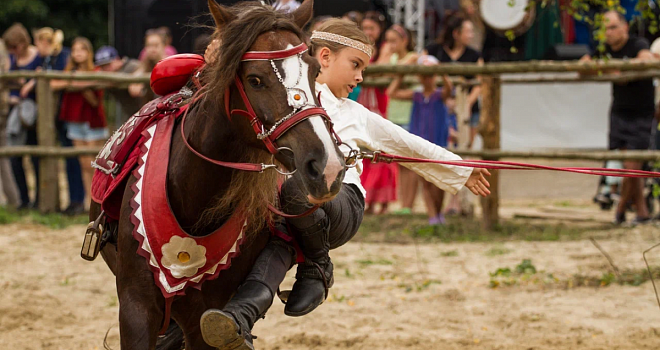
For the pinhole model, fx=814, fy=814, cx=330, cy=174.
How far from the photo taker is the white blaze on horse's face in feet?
7.70

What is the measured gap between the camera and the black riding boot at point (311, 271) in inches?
127

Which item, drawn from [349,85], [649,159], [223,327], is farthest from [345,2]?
[223,327]

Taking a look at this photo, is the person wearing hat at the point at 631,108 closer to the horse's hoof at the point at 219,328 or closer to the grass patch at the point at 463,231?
the grass patch at the point at 463,231

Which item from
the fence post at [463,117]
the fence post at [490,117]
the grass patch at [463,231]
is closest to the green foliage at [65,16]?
the fence post at [463,117]

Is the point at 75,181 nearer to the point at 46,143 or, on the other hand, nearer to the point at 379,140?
the point at 46,143

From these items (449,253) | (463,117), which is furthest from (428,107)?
(449,253)

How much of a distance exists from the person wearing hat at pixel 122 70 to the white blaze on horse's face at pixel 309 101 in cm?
728

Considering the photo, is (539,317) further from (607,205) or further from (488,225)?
(607,205)

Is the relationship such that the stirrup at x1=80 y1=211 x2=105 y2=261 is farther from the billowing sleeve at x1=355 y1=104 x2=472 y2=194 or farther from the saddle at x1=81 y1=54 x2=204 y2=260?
the billowing sleeve at x1=355 y1=104 x2=472 y2=194

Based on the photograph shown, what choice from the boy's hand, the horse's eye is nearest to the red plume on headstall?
the horse's eye

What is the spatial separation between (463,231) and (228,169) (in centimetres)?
558

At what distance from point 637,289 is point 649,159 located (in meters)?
2.34

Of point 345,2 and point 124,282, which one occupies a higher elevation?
point 345,2

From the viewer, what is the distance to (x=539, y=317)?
5176mm
